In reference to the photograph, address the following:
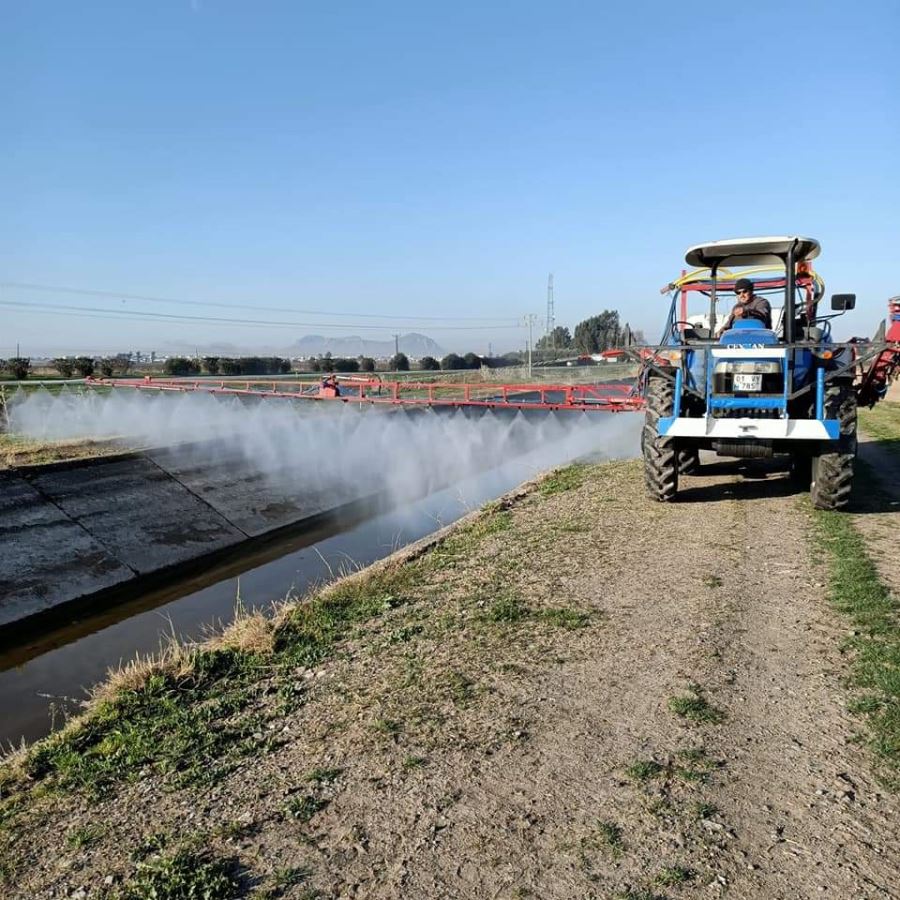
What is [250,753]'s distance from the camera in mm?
4242

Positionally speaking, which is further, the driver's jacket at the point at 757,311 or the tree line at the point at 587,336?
the tree line at the point at 587,336

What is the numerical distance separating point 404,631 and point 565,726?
2043mm

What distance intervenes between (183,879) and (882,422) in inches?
908

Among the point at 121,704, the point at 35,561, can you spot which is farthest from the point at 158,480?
the point at 121,704

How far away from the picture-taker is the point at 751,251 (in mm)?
10125

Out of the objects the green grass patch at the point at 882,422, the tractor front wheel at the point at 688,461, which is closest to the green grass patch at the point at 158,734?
the tractor front wheel at the point at 688,461

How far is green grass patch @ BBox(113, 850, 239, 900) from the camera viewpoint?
303cm

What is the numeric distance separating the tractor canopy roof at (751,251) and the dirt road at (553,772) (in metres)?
5.12

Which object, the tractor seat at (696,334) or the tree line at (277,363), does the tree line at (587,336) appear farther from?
the tractor seat at (696,334)

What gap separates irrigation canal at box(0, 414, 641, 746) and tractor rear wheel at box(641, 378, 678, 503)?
1.04 metres

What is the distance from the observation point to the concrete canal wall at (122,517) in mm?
11094

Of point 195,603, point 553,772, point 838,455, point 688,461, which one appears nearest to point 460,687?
point 553,772

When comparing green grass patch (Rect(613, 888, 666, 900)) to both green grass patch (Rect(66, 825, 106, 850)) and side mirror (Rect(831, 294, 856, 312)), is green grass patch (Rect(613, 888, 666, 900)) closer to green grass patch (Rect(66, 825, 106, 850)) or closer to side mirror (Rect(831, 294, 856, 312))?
green grass patch (Rect(66, 825, 106, 850))

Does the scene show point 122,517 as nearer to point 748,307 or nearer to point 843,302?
point 748,307
